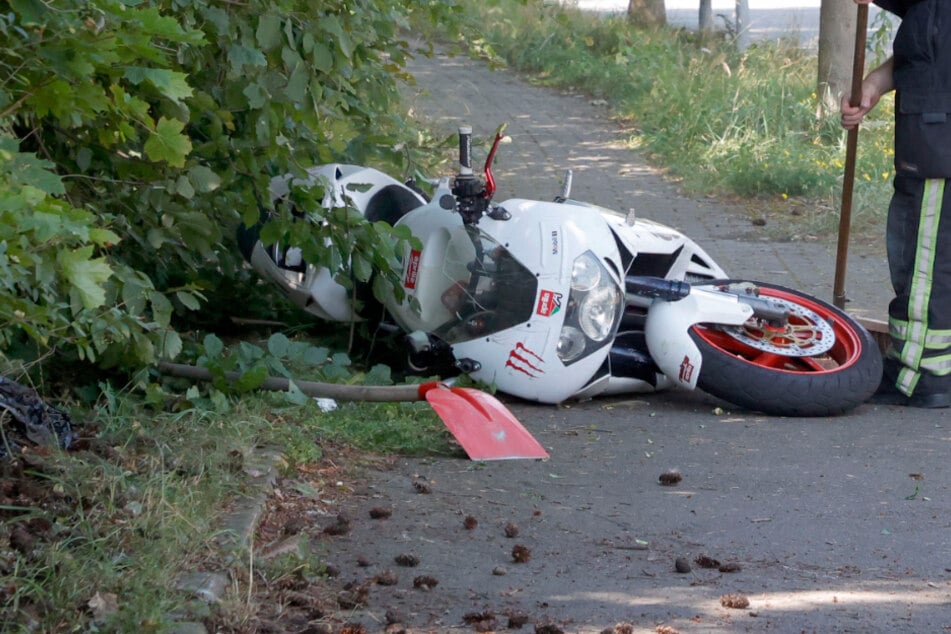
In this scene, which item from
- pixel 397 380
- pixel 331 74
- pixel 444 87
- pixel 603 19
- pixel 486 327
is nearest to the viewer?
pixel 331 74

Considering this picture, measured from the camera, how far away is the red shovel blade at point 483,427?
4898 millimetres

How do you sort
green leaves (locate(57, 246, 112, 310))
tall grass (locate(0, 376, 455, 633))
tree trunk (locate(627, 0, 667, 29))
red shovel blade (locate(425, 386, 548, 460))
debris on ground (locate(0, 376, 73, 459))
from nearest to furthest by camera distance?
green leaves (locate(57, 246, 112, 310))
tall grass (locate(0, 376, 455, 633))
debris on ground (locate(0, 376, 73, 459))
red shovel blade (locate(425, 386, 548, 460))
tree trunk (locate(627, 0, 667, 29))

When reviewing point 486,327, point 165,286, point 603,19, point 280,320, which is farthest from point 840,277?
point 603,19

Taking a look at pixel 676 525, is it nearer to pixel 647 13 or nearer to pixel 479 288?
pixel 479 288

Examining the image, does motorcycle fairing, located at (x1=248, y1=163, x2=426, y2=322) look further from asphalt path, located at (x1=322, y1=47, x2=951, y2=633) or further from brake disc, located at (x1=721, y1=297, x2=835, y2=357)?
brake disc, located at (x1=721, y1=297, x2=835, y2=357)

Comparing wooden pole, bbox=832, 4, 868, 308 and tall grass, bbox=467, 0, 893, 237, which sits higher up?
wooden pole, bbox=832, 4, 868, 308

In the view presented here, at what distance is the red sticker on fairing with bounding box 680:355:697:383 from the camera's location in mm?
5668

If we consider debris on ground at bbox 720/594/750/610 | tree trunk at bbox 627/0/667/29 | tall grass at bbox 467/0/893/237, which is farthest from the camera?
tree trunk at bbox 627/0/667/29

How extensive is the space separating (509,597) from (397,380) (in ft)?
8.78

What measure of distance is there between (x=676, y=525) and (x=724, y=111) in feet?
30.9

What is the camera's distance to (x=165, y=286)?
595 centimetres

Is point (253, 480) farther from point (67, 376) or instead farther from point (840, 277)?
point (840, 277)

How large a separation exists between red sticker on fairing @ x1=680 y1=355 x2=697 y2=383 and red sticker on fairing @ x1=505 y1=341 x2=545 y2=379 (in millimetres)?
647

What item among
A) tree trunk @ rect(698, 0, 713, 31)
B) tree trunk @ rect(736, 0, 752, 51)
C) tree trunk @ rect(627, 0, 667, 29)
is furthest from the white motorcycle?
tree trunk @ rect(698, 0, 713, 31)
